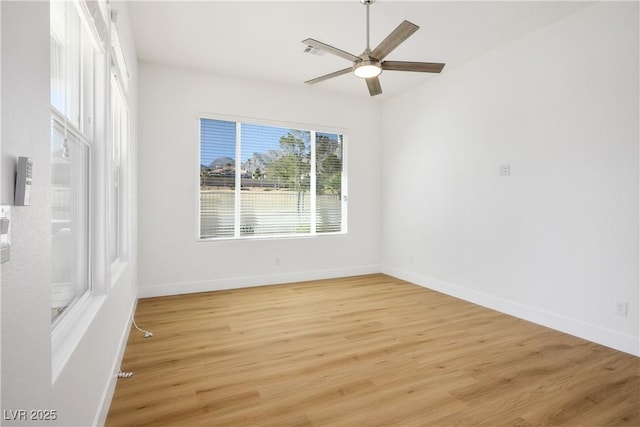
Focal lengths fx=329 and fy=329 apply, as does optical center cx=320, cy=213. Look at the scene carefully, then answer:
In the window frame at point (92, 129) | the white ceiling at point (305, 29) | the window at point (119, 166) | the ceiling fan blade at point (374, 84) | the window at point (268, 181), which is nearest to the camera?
the window frame at point (92, 129)

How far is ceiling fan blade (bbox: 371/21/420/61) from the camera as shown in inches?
92.9

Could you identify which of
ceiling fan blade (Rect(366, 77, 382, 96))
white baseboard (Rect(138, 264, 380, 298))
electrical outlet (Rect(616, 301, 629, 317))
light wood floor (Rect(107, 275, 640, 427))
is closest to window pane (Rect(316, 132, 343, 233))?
white baseboard (Rect(138, 264, 380, 298))

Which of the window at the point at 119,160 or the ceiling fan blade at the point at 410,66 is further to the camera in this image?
the ceiling fan blade at the point at 410,66

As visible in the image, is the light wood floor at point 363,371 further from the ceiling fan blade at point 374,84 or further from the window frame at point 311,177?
the ceiling fan blade at point 374,84

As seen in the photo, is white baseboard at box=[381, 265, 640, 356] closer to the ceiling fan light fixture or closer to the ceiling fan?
the ceiling fan

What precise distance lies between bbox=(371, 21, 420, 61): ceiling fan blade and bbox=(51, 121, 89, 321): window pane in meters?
2.19

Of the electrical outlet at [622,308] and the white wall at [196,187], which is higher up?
the white wall at [196,187]

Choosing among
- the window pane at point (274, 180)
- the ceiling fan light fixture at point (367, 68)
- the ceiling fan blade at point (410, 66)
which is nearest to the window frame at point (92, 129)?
the ceiling fan light fixture at point (367, 68)

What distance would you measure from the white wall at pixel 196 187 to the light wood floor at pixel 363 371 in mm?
763

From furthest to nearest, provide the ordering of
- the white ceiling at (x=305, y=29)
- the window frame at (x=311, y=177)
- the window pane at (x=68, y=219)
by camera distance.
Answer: the window frame at (x=311, y=177)
the white ceiling at (x=305, y=29)
the window pane at (x=68, y=219)

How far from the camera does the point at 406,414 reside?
192cm

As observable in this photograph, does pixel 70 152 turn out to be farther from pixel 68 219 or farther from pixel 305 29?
pixel 305 29

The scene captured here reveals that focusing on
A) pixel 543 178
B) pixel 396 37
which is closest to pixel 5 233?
pixel 396 37

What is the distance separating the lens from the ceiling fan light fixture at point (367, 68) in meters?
2.78
